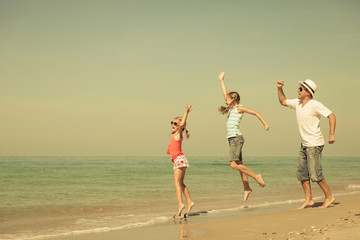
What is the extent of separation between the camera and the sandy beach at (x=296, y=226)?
4.85 meters

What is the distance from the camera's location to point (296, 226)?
Answer: 5.66 meters

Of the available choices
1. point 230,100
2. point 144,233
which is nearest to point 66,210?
point 144,233

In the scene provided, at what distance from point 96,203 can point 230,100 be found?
5465 millimetres

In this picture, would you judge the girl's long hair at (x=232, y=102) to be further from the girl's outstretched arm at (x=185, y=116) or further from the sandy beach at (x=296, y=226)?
the sandy beach at (x=296, y=226)

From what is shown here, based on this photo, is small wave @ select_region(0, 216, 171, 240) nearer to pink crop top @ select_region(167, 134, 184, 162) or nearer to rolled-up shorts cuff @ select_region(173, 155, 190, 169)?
rolled-up shorts cuff @ select_region(173, 155, 190, 169)

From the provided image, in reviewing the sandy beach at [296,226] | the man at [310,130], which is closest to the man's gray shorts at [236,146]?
the man at [310,130]

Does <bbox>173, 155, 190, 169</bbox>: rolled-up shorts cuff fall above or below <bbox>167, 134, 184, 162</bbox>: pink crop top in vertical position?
below

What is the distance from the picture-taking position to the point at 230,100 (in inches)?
306

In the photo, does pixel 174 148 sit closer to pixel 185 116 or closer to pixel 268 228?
pixel 185 116

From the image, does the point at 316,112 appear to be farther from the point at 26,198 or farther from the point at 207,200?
the point at 26,198

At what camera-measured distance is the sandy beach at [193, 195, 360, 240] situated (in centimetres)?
485

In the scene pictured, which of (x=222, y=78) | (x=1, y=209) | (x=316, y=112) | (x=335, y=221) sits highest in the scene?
(x=222, y=78)

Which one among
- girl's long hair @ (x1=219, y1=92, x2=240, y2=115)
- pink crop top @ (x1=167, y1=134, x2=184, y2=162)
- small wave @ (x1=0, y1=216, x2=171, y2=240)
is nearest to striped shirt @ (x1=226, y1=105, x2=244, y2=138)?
girl's long hair @ (x1=219, y1=92, x2=240, y2=115)

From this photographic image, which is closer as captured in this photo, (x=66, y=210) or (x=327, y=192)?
(x=327, y=192)
